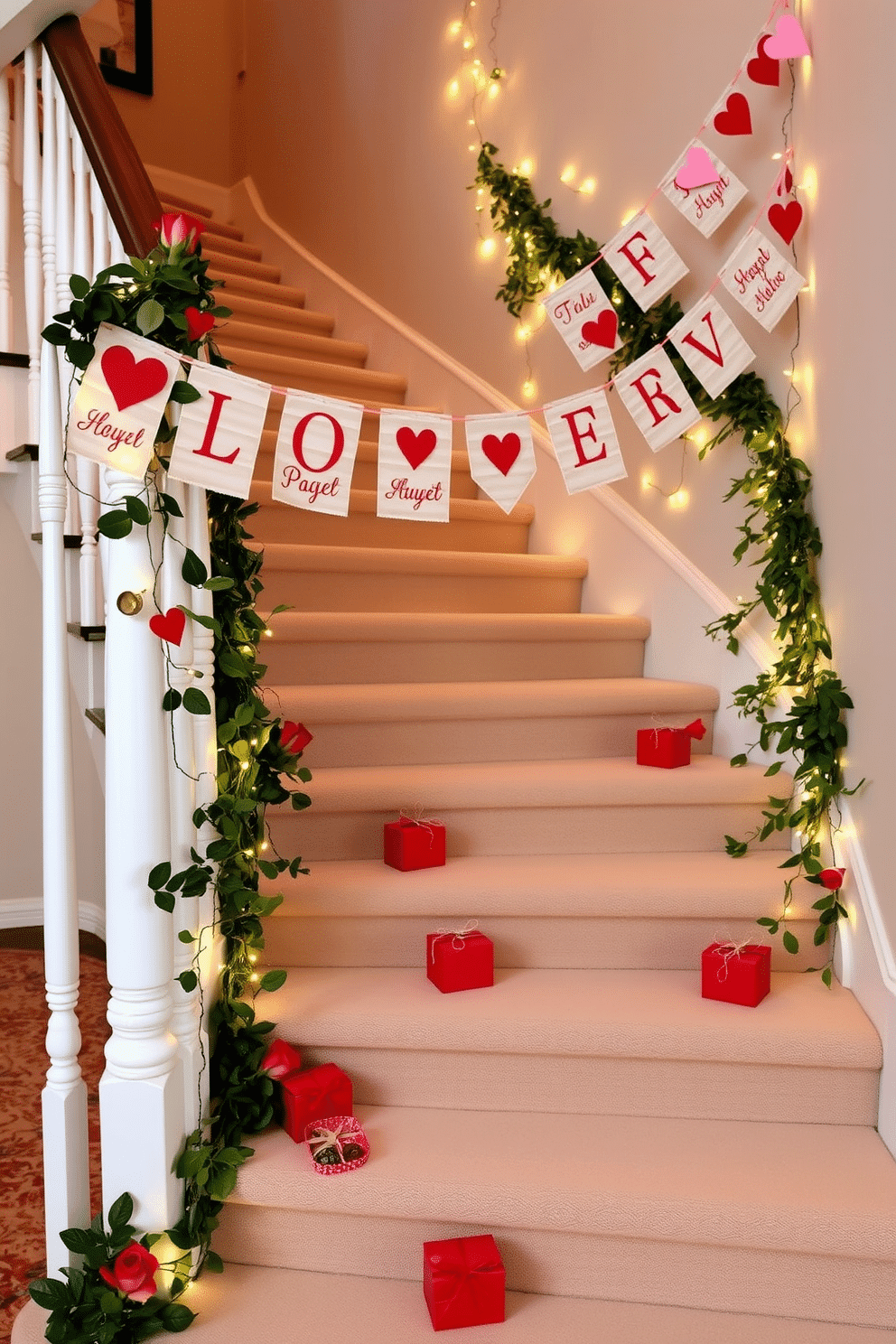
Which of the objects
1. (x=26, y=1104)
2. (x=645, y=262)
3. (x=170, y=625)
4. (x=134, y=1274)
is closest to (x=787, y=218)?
(x=645, y=262)

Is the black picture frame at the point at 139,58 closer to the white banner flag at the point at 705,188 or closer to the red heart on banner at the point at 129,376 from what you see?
the white banner flag at the point at 705,188

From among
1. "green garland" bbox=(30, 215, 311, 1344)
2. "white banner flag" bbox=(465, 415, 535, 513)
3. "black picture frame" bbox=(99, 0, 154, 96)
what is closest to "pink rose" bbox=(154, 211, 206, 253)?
"green garland" bbox=(30, 215, 311, 1344)

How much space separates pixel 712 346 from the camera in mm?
2127

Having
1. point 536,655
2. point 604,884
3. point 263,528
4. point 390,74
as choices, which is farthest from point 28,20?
A: point 390,74

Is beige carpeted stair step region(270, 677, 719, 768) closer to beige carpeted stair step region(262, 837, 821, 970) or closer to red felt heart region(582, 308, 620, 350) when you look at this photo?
beige carpeted stair step region(262, 837, 821, 970)

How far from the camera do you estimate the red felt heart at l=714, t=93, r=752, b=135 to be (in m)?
2.25

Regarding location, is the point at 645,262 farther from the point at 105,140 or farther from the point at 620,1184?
the point at 620,1184

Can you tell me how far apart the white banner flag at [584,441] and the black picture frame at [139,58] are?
180 inches

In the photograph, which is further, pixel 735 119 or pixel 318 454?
pixel 735 119

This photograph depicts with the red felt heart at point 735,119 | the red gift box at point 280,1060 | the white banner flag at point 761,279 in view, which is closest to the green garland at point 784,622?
the white banner flag at point 761,279

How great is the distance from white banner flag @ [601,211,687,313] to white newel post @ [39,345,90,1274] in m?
1.55

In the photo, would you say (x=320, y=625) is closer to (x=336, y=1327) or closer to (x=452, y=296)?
(x=336, y=1327)

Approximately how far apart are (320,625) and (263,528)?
503 millimetres

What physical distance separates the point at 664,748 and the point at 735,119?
142 centimetres
